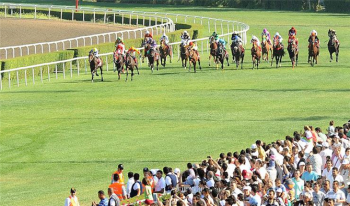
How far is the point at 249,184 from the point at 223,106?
52.0 feet

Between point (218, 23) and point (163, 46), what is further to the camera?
point (218, 23)

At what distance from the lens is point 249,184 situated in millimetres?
15922

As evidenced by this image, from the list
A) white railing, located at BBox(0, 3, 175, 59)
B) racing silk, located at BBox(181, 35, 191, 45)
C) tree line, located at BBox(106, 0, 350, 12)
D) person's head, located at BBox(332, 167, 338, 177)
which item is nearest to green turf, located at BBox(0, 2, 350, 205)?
racing silk, located at BBox(181, 35, 191, 45)

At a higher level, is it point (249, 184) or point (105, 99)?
point (249, 184)

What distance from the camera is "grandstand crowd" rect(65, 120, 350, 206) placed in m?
15.5

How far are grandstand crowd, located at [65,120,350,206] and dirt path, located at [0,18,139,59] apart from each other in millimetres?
28125

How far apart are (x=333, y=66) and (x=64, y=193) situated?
24.5m

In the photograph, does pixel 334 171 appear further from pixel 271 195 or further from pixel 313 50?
pixel 313 50

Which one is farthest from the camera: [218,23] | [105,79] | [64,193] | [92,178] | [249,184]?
[218,23]

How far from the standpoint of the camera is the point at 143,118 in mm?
29469

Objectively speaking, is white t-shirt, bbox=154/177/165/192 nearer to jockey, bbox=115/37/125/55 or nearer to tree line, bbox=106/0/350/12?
jockey, bbox=115/37/125/55

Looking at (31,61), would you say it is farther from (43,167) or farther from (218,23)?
(218,23)

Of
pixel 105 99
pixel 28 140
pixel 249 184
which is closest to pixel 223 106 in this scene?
pixel 105 99

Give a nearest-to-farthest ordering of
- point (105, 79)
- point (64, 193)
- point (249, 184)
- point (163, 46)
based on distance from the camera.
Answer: point (249, 184) → point (64, 193) → point (105, 79) → point (163, 46)
